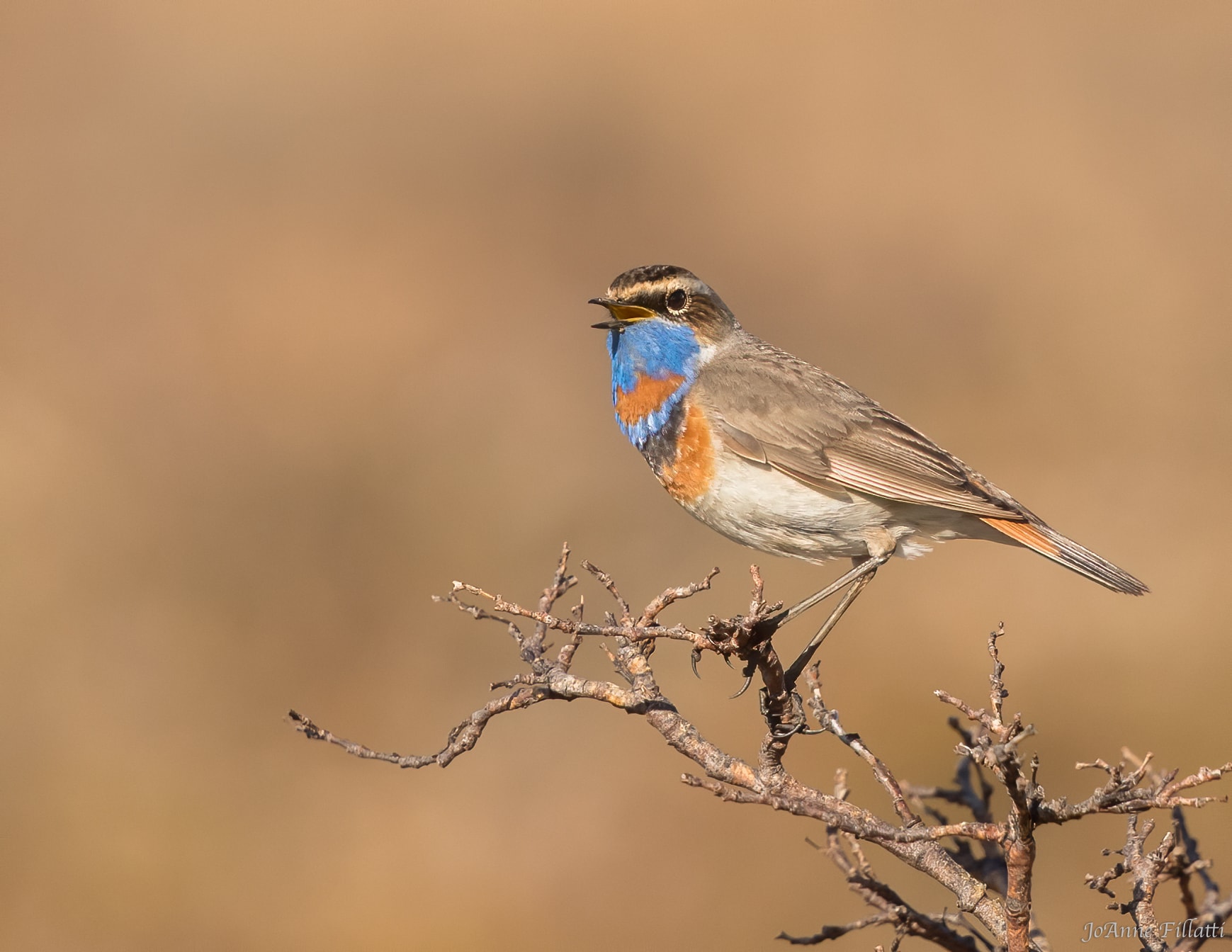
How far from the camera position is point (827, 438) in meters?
6.29

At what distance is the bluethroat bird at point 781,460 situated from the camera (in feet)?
19.7

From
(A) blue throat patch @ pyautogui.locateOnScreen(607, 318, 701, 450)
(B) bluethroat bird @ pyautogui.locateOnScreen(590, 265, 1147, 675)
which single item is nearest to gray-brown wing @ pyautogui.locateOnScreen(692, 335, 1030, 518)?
(B) bluethroat bird @ pyautogui.locateOnScreen(590, 265, 1147, 675)

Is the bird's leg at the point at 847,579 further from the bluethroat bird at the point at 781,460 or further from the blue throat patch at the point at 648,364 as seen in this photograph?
the blue throat patch at the point at 648,364

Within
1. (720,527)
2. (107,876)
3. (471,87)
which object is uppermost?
(471,87)

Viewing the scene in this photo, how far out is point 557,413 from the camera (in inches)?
530

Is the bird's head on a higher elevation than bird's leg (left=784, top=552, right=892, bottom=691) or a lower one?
higher

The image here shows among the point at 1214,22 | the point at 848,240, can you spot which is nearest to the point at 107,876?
the point at 848,240

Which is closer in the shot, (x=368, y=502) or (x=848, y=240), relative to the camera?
(x=368, y=502)

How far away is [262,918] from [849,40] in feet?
47.6

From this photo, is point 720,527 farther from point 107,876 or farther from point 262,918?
point 107,876

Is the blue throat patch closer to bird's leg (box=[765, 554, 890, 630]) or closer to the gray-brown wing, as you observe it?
the gray-brown wing

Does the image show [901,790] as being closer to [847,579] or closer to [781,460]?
[847,579]

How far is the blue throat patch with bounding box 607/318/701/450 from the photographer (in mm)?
6246
